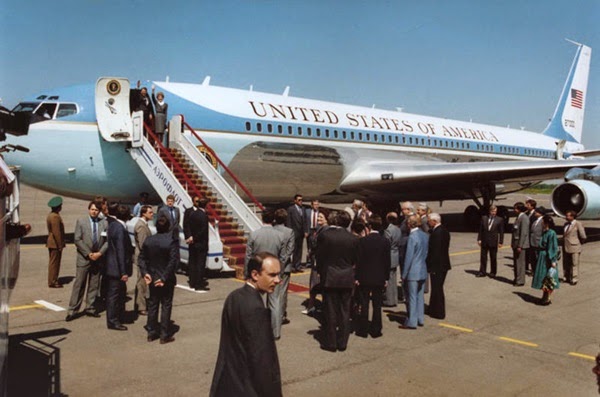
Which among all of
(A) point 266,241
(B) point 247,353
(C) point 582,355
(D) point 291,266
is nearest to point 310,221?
(D) point 291,266

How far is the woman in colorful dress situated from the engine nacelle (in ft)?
24.0

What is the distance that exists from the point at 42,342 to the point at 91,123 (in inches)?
267

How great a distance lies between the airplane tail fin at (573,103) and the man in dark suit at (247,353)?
31.7 meters

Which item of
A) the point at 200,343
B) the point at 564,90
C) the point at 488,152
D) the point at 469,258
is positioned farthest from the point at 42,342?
the point at 564,90

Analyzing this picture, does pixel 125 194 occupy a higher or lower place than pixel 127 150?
lower

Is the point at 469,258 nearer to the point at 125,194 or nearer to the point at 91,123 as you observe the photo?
the point at 125,194

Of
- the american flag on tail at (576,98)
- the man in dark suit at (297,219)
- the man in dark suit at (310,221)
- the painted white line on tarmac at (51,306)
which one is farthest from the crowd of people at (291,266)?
the american flag on tail at (576,98)

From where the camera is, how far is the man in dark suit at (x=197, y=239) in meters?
8.80

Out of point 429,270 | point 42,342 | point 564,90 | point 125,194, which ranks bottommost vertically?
point 42,342

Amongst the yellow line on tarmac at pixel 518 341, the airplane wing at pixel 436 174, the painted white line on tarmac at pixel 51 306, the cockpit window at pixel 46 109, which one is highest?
the cockpit window at pixel 46 109

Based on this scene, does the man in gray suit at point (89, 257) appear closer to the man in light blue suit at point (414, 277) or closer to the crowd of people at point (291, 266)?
the crowd of people at point (291, 266)

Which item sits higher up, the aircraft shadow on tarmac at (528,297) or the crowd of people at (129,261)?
the crowd of people at (129,261)

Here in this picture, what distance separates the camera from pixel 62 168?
11.6 meters

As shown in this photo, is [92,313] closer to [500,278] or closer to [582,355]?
[582,355]
